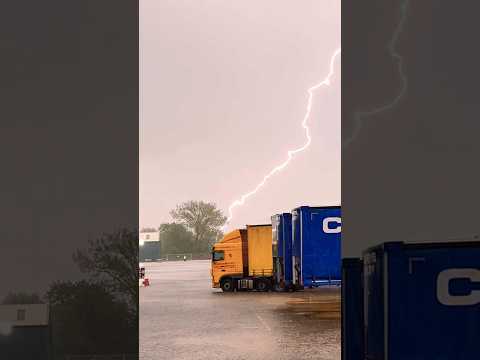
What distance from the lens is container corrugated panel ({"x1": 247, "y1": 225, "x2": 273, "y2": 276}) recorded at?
2209 centimetres

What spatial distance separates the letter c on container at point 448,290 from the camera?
333 cm

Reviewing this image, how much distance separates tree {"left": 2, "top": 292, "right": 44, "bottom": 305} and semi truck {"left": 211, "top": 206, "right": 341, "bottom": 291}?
11.1 metres

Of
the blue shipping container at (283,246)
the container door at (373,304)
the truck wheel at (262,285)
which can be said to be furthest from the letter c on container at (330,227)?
the container door at (373,304)

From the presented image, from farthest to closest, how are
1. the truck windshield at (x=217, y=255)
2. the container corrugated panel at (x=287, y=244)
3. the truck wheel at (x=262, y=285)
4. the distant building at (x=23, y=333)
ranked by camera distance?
the truck windshield at (x=217, y=255) → the truck wheel at (x=262, y=285) → the container corrugated panel at (x=287, y=244) → the distant building at (x=23, y=333)

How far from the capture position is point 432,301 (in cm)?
334

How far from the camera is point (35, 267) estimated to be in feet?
26.2

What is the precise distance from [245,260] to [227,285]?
4.25 ft

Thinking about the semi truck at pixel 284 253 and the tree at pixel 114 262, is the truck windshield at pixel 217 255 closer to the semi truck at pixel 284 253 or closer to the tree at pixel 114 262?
the semi truck at pixel 284 253

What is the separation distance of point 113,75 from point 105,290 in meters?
3.19

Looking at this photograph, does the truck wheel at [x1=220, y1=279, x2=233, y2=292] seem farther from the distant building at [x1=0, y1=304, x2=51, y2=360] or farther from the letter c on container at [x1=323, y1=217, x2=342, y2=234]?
the distant building at [x1=0, y1=304, x2=51, y2=360]

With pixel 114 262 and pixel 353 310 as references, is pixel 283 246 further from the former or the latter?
pixel 353 310

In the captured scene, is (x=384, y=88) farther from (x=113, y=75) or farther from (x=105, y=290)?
(x=105, y=290)

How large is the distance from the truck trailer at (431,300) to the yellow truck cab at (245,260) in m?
18.8

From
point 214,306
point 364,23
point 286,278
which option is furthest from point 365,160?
point 286,278
